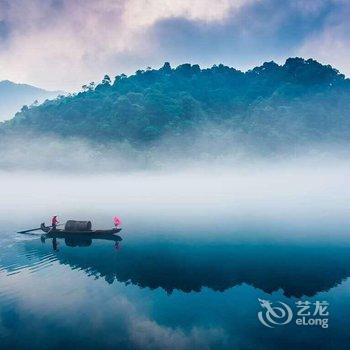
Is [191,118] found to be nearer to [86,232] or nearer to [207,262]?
[86,232]

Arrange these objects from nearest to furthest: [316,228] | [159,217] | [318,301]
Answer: [318,301], [316,228], [159,217]

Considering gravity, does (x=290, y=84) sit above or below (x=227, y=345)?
above

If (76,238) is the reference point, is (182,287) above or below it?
below

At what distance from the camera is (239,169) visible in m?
181

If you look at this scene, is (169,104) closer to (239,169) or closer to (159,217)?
(239,169)

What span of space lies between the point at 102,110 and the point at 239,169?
275 ft

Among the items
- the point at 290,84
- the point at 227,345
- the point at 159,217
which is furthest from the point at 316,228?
the point at 290,84
